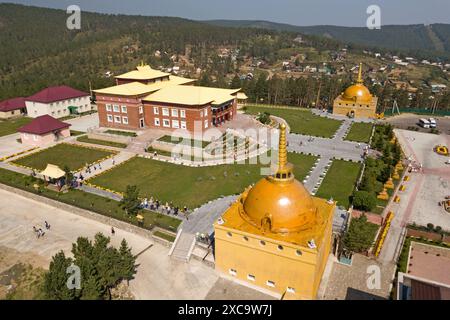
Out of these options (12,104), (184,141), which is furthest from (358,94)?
(12,104)

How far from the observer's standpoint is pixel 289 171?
72.5 ft

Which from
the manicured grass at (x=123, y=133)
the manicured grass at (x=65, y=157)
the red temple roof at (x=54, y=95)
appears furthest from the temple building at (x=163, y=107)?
the red temple roof at (x=54, y=95)

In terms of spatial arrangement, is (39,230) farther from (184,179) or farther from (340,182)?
(340,182)

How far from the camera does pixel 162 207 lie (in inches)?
1298

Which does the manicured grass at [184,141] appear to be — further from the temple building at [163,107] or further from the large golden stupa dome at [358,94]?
the large golden stupa dome at [358,94]

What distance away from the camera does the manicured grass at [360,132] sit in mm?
53644

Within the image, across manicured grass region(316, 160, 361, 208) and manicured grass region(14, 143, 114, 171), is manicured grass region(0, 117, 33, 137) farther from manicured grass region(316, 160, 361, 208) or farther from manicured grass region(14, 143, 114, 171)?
manicured grass region(316, 160, 361, 208)

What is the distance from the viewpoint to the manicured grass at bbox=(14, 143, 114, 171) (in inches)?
1724

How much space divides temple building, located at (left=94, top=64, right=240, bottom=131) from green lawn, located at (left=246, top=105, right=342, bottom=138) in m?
11.9

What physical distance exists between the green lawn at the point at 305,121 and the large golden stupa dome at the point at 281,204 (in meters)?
34.5

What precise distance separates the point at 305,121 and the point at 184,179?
32.0 m

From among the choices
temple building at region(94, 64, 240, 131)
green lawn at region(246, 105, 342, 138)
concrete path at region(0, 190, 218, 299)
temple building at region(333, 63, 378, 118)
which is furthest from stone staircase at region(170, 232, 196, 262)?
temple building at region(333, 63, 378, 118)

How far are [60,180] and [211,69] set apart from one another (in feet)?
355

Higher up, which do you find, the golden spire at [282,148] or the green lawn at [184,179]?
the golden spire at [282,148]
